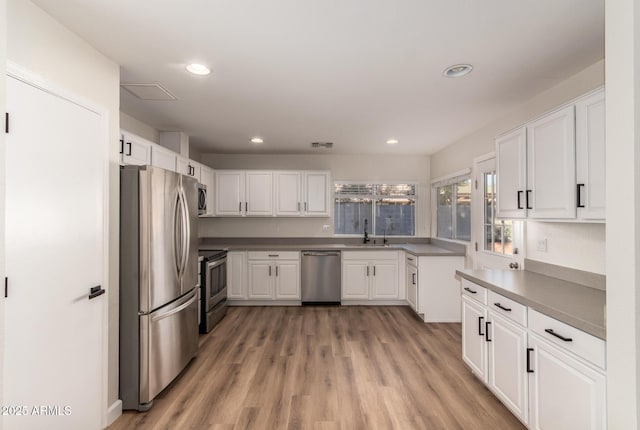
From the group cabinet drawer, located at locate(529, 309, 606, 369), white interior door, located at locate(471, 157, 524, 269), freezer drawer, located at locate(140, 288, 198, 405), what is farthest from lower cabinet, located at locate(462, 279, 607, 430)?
freezer drawer, located at locate(140, 288, 198, 405)

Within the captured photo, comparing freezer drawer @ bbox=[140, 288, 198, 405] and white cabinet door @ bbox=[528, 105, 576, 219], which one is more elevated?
white cabinet door @ bbox=[528, 105, 576, 219]

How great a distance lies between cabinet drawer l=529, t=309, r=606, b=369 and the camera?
4.37ft

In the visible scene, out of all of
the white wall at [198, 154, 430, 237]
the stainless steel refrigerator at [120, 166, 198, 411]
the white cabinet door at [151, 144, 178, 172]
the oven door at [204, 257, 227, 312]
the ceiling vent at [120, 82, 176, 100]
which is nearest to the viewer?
the stainless steel refrigerator at [120, 166, 198, 411]

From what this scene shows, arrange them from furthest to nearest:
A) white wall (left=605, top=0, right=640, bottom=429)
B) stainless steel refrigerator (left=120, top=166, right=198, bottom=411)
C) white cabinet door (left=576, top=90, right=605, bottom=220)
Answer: stainless steel refrigerator (left=120, top=166, right=198, bottom=411) → white cabinet door (left=576, top=90, right=605, bottom=220) → white wall (left=605, top=0, right=640, bottom=429)

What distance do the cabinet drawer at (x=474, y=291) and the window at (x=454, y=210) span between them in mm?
1569

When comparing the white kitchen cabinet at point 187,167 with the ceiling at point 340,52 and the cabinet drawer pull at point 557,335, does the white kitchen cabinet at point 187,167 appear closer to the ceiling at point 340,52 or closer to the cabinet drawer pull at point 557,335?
the ceiling at point 340,52

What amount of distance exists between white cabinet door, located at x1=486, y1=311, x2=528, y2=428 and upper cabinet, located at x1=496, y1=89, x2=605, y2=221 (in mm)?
815

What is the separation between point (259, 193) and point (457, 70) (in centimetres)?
350

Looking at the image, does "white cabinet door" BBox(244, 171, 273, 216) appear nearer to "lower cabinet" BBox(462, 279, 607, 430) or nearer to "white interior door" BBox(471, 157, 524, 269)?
"white interior door" BBox(471, 157, 524, 269)

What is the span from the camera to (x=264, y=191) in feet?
16.1

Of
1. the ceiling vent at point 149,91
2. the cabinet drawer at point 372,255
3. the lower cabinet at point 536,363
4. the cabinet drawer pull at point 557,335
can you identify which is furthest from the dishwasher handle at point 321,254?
the cabinet drawer pull at point 557,335

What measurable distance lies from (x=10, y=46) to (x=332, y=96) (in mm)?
2036

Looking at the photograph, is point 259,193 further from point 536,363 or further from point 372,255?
point 536,363

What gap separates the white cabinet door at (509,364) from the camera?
1831 millimetres
